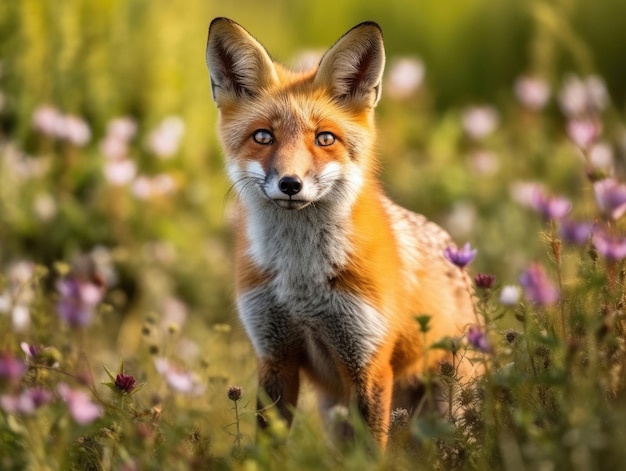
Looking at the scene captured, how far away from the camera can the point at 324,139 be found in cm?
406

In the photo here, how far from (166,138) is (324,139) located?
10.9 feet

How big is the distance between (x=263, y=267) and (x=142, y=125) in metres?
4.27

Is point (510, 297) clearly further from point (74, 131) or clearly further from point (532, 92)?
point (532, 92)

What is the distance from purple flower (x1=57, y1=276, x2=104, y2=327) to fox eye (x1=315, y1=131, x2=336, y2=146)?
55.3 inches

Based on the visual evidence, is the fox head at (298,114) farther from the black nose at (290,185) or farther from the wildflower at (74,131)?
the wildflower at (74,131)

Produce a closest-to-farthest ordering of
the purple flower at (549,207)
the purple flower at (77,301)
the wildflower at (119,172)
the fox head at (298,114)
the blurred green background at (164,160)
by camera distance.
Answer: the purple flower at (549,207) < the fox head at (298,114) < the purple flower at (77,301) < the wildflower at (119,172) < the blurred green background at (164,160)

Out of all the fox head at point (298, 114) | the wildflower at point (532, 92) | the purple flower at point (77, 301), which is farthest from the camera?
the wildflower at point (532, 92)

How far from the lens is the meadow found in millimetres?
3098

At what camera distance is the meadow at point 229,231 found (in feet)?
10.2

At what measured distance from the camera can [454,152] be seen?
9391 mm

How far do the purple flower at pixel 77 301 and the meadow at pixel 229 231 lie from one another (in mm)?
14

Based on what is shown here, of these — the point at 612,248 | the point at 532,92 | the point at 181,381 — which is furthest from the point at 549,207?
the point at 532,92

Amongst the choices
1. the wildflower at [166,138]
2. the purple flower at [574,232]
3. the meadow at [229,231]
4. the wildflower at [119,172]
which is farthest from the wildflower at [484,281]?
the wildflower at [166,138]

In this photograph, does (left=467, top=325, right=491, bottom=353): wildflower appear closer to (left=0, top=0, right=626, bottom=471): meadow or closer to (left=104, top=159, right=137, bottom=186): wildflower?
(left=0, top=0, right=626, bottom=471): meadow
